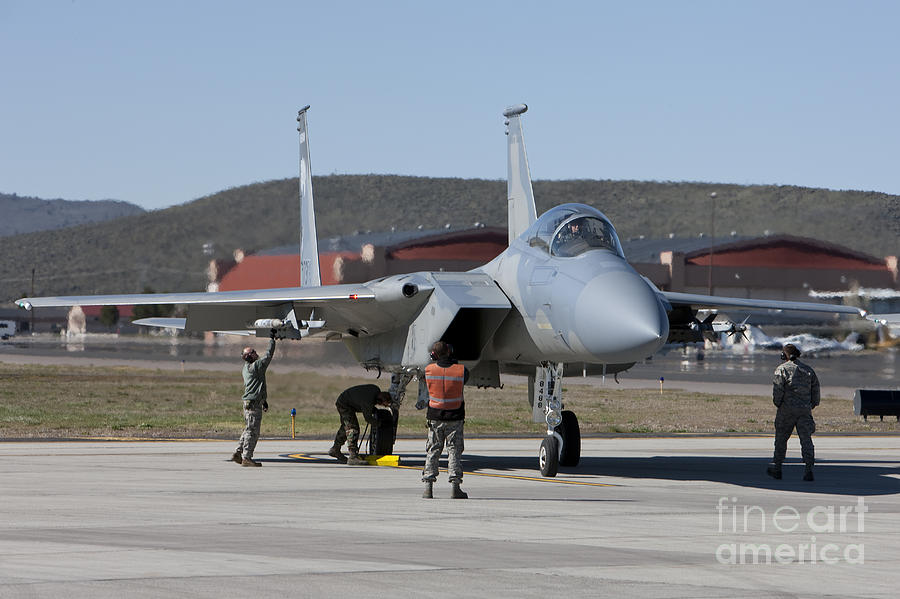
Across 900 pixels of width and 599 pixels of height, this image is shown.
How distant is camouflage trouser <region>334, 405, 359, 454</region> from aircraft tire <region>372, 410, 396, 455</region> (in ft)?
0.94

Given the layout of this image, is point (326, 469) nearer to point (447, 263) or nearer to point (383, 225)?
point (383, 225)

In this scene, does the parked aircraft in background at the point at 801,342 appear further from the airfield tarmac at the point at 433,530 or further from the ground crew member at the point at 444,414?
the ground crew member at the point at 444,414

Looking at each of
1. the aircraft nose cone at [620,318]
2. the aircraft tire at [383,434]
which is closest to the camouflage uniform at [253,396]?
the aircraft tire at [383,434]

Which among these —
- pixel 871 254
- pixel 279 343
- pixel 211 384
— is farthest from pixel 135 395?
pixel 871 254

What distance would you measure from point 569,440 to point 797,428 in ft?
10.6

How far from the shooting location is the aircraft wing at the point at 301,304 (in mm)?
16500

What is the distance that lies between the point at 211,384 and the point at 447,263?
90.9 ft

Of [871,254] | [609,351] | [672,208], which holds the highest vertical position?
[672,208]

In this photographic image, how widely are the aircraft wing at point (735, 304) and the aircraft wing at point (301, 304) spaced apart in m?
3.66

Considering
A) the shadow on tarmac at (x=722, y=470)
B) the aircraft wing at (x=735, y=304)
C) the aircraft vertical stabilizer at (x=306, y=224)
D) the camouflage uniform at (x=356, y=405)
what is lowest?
the shadow on tarmac at (x=722, y=470)

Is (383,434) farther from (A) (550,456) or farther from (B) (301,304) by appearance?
(A) (550,456)

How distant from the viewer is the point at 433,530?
10.3 meters

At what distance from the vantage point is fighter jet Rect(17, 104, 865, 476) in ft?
45.0

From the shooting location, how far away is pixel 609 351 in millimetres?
13453
